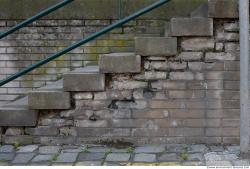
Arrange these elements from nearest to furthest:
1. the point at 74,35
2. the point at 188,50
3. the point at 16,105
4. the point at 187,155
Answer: the point at 187,155 → the point at 188,50 → the point at 16,105 → the point at 74,35

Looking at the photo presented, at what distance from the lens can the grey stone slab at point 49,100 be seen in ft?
16.4

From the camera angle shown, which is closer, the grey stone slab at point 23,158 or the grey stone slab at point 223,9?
the grey stone slab at point 23,158

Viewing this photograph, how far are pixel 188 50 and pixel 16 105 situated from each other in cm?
210

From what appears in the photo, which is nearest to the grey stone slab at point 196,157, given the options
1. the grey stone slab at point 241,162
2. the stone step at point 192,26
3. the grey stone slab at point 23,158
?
the grey stone slab at point 241,162

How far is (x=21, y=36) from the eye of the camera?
663 centimetres

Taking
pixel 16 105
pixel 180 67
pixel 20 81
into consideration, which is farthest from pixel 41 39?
pixel 180 67

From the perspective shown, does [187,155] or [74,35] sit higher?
[74,35]

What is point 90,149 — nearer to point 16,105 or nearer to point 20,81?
point 16,105

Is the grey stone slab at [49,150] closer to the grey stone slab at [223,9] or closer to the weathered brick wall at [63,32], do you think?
the weathered brick wall at [63,32]

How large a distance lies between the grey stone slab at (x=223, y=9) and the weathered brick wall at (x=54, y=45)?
5.54 feet

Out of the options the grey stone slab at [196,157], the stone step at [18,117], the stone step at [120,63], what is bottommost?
the grey stone slab at [196,157]

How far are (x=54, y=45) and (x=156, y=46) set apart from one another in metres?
2.19

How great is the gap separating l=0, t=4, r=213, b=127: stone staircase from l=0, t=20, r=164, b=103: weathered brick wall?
151 cm

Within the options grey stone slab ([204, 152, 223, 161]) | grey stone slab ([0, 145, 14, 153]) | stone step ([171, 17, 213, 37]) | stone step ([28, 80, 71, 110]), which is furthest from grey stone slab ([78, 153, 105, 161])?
stone step ([171, 17, 213, 37])
